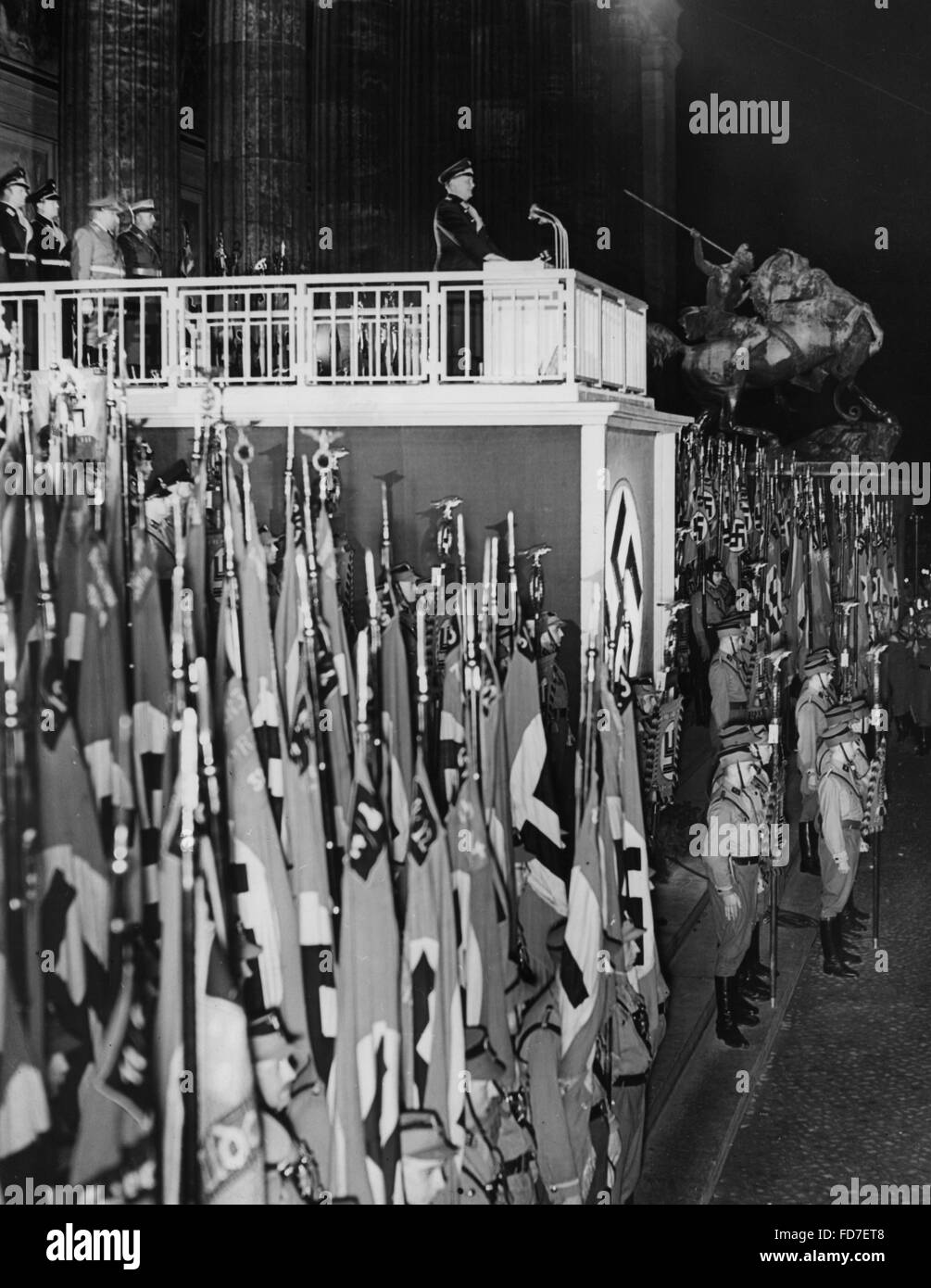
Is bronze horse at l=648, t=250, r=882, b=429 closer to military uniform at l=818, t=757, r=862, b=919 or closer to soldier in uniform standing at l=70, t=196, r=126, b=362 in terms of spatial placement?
soldier in uniform standing at l=70, t=196, r=126, b=362

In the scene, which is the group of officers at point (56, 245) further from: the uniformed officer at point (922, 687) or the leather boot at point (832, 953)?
the uniformed officer at point (922, 687)

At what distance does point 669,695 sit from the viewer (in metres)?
16.0

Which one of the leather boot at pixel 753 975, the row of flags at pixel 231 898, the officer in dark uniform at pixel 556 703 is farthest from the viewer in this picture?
the leather boot at pixel 753 975

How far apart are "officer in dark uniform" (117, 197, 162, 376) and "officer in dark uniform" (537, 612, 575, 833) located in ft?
11.2

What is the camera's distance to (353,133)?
21609mm

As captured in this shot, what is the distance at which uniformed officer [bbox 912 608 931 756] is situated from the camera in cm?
2194

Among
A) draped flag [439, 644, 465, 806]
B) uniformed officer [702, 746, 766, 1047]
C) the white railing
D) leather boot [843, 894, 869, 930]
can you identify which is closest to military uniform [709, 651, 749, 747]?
leather boot [843, 894, 869, 930]

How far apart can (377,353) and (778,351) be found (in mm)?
26141

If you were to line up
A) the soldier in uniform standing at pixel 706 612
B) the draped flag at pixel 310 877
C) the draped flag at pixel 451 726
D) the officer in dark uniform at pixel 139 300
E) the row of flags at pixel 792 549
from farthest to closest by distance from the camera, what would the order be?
the row of flags at pixel 792 549 → the soldier in uniform standing at pixel 706 612 → the officer in dark uniform at pixel 139 300 → the draped flag at pixel 451 726 → the draped flag at pixel 310 877

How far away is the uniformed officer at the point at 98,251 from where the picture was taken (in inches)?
529

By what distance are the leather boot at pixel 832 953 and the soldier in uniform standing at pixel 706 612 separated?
565 centimetres

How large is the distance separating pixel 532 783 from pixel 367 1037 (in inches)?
136

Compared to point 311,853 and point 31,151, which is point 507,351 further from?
point 31,151

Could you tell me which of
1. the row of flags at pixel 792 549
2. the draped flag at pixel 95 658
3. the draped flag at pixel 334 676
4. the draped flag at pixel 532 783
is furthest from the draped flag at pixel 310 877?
the row of flags at pixel 792 549
